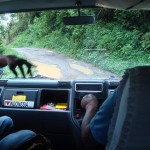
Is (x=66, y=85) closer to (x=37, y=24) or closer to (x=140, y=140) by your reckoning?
(x=140, y=140)

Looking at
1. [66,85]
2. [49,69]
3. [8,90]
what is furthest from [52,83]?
[49,69]

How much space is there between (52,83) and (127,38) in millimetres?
4039

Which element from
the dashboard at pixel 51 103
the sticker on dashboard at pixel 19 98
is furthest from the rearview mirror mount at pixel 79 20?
the sticker on dashboard at pixel 19 98

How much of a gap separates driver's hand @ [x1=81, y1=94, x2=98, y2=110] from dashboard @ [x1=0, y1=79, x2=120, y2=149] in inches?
9.2

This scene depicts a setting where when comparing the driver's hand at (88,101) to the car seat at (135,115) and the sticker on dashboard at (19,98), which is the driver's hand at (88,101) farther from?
the car seat at (135,115)

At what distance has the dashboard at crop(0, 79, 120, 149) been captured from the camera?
436cm

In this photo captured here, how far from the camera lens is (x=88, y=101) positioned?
401 cm

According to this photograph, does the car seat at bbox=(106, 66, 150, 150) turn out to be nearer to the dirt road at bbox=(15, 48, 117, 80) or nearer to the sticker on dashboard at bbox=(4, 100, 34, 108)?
the dirt road at bbox=(15, 48, 117, 80)

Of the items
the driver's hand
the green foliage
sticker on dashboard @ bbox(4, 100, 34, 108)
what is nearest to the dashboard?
sticker on dashboard @ bbox(4, 100, 34, 108)

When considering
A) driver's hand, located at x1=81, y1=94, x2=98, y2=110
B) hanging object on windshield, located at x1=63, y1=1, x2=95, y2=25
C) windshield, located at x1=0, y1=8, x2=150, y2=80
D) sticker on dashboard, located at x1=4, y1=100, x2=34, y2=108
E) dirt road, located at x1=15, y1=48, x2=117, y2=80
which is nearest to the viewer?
driver's hand, located at x1=81, y1=94, x2=98, y2=110

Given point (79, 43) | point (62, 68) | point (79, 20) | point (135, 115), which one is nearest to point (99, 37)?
point (79, 43)

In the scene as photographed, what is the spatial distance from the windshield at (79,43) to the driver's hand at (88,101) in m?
0.70

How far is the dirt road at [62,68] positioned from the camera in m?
4.95

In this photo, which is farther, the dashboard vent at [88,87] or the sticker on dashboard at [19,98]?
the sticker on dashboard at [19,98]
